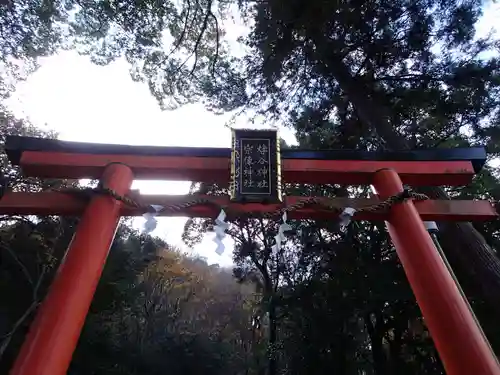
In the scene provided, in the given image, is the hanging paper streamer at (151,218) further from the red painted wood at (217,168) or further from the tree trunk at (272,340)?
the tree trunk at (272,340)

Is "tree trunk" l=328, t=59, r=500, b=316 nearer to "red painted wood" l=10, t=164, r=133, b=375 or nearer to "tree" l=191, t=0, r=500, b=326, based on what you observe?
"tree" l=191, t=0, r=500, b=326

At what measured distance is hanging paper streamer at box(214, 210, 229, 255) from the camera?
2.59m

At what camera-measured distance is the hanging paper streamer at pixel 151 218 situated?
2.61 m

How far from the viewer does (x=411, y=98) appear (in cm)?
576

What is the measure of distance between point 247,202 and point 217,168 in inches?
20.7

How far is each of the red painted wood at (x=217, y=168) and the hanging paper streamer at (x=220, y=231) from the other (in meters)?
0.57

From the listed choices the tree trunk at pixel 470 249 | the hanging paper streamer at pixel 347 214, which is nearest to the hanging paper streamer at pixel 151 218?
the hanging paper streamer at pixel 347 214

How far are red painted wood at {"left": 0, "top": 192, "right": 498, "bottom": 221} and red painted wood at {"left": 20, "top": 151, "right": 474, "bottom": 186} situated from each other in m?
0.26

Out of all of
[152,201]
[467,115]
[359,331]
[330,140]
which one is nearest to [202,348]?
[359,331]

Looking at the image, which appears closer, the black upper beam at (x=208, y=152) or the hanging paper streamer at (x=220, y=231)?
the hanging paper streamer at (x=220, y=231)

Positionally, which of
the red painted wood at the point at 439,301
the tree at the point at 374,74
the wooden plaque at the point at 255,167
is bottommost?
the red painted wood at the point at 439,301

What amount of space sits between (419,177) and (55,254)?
26.2 ft

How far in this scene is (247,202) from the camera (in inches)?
107

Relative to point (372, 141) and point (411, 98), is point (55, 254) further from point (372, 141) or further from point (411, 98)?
point (411, 98)
